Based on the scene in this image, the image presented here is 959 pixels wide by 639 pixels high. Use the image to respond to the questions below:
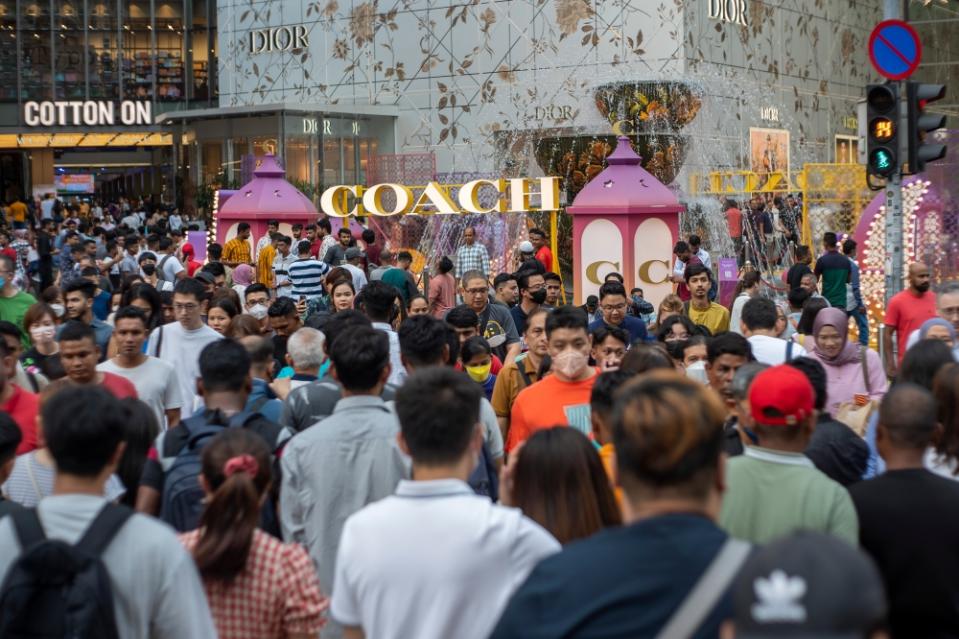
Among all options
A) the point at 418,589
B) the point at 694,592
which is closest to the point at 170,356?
the point at 418,589

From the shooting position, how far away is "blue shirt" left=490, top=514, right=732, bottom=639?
2664 millimetres

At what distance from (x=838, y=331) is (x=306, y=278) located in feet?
21.6

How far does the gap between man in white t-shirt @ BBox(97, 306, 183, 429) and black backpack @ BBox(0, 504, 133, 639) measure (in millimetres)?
3708

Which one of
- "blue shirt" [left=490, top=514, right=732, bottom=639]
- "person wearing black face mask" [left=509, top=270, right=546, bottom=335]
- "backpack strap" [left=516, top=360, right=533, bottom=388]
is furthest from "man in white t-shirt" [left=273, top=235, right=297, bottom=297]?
"blue shirt" [left=490, top=514, right=732, bottom=639]

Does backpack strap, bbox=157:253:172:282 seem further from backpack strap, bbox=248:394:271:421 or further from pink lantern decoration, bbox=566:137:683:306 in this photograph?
backpack strap, bbox=248:394:271:421

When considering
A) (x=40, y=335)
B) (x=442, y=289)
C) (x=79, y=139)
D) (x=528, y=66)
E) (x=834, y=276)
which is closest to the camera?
(x=40, y=335)

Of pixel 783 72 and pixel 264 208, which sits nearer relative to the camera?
pixel 264 208

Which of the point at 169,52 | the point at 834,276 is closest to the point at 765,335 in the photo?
the point at 834,276

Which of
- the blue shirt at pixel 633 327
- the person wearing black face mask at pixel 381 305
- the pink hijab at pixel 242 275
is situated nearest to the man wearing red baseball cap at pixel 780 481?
the person wearing black face mask at pixel 381 305

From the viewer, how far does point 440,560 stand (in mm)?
3441

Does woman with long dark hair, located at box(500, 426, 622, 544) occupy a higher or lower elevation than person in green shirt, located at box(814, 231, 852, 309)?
lower

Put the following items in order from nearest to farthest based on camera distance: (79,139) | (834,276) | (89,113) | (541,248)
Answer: (834,276), (541,248), (89,113), (79,139)

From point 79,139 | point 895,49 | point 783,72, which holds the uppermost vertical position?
point 783,72

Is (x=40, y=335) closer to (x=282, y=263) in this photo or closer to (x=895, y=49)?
(x=895, y=49)
